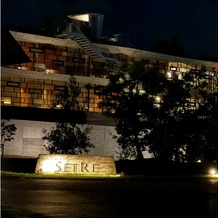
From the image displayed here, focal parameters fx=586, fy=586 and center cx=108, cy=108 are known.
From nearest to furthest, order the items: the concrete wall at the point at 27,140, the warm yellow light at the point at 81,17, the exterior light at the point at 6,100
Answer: the concrete wall at the point at 27,140 < the exterior light at the point at 6,100 < the warm yellow light at the point at 81,17

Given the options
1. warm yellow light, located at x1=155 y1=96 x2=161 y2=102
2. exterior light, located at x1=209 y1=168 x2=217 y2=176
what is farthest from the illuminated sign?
exterior light, located at x1=209 y1=168 x2=217 y2=176

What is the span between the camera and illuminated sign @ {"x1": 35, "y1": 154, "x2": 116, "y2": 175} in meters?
32.8

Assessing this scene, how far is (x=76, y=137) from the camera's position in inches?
1553

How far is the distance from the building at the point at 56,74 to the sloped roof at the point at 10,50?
119ft

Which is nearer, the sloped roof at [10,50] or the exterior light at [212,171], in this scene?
the sloped roof at [10,50]

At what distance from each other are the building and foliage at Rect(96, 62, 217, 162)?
9785 mm

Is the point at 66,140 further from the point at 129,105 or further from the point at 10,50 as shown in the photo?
the point at 10,50

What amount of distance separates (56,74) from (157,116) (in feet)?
60.8

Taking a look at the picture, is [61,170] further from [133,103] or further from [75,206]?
[75,206]

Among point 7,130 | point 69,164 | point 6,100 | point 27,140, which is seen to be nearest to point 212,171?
point 69,164

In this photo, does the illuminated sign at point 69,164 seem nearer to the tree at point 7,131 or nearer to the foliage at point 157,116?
the foliage at point 157,116

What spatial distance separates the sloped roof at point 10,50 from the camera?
417 inches

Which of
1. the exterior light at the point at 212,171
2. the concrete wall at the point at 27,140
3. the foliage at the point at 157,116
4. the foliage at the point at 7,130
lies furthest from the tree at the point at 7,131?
the exterior light at the point at 212,171

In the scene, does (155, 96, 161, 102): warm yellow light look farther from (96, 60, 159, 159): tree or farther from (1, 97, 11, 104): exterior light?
(1, 97, 11, 104): exterior light
